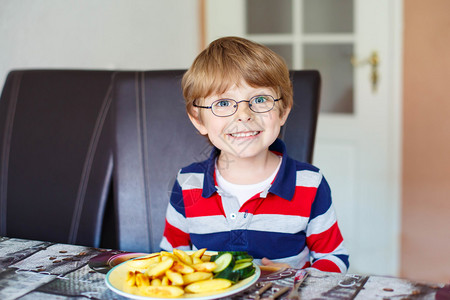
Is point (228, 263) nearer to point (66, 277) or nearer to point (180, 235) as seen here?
point (66, 277)

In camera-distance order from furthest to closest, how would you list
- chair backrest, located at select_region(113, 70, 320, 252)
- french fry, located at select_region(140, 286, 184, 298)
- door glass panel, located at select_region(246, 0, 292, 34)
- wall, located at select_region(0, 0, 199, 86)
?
door glass panel, located at select_region(246, 0, 292, 34), wall, located at select_region(0, 0, 199, 86), chair backrest, located at select_region(113, 70, 320, 252), french fry, located at select_region(140, 286, 184, 298)

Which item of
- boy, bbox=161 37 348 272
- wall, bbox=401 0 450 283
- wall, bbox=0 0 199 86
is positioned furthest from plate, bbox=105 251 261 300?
wall, bbox=401 0 450 283

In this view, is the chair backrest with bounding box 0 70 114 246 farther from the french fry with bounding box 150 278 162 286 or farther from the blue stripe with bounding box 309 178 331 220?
the french fry with bounding box 150 278 162 286

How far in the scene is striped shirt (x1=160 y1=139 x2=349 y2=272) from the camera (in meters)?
1.27

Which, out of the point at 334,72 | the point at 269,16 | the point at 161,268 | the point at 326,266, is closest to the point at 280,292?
the point at 161,268

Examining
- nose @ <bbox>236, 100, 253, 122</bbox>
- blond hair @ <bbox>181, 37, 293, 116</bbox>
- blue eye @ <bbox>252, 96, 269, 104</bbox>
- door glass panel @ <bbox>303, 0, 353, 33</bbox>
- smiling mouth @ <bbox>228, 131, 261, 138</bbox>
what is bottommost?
smiling mouth @ <bbox>228, 131, 261, 138</bbox>

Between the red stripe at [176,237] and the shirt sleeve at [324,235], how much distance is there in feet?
0.94

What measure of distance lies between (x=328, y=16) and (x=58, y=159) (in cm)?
160

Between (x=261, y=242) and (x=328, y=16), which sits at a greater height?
(x=328, y=16)

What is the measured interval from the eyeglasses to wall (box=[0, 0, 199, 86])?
1002mm

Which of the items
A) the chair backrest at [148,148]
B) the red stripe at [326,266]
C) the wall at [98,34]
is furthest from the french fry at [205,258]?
the wall at [98,34]

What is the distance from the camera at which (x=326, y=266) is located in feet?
4.04

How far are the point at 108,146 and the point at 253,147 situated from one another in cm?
54

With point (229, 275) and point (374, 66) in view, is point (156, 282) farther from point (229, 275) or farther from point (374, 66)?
point (374, 66)
